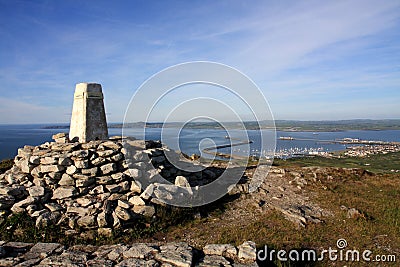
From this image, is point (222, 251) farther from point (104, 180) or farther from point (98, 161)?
point (98, 161)

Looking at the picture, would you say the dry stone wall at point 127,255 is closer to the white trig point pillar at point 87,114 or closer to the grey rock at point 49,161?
the grey rock at point 49,161

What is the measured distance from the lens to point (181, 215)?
889cm

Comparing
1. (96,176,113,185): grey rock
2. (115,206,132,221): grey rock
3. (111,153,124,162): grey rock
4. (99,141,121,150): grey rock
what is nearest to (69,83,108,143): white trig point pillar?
(99,141,121,150): grey rock

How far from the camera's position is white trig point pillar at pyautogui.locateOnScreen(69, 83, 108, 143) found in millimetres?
10484

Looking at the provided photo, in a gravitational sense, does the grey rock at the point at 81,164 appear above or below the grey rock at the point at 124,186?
above

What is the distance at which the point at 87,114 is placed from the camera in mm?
10484

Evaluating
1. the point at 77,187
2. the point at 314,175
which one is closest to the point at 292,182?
the point at 314,175

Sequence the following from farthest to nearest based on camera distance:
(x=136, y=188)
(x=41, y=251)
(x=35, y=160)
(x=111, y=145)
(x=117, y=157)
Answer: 1. (x=111, y=145)
2. (x=117, y=157)
3. (x=35, y=160)
4. (x=136, y=188)
5. (x=41, y=251)

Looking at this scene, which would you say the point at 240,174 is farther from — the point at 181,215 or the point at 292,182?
the point at 181,215

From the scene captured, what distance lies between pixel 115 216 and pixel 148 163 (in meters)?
2.92

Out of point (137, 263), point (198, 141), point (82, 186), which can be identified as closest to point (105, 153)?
point (82, 186)

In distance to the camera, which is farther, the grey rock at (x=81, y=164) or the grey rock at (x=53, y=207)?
the grey rock at (x=81, y=164)

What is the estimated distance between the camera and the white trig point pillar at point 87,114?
34.4 ft

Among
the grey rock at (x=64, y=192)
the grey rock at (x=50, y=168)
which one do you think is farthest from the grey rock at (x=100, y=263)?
the grey rock at (x=50, y=168)
